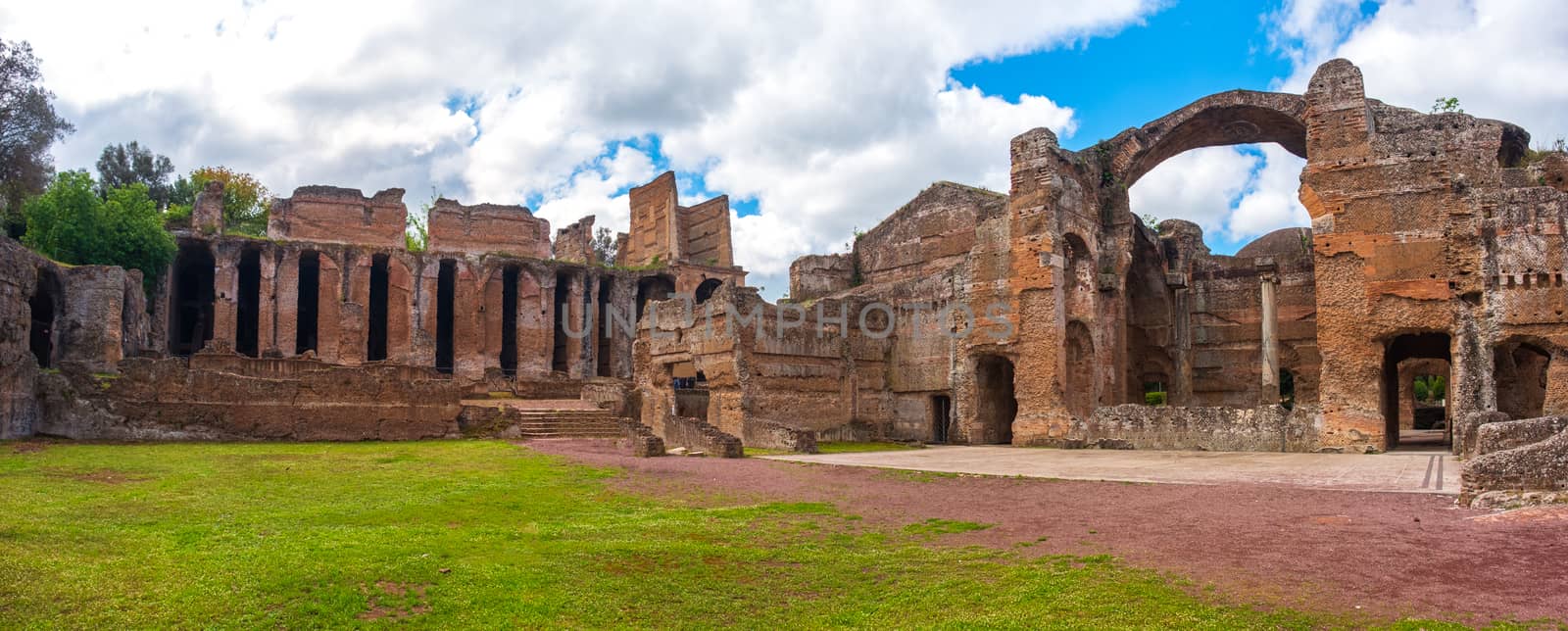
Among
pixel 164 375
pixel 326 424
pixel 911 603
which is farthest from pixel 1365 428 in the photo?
pixel 164 375

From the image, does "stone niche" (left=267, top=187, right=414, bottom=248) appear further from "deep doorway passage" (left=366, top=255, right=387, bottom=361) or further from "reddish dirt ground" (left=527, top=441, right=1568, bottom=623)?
"reddish dirt ground" (left=527, top=441, right=1568, bottom=623)

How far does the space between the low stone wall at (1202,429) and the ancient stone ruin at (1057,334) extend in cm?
5

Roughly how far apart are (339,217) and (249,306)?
18.5 feet

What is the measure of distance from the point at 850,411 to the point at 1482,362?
15107 millimetres

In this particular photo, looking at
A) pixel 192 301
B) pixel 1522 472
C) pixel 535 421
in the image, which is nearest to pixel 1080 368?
pixel 535 421

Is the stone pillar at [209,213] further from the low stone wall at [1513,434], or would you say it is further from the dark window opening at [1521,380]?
the dark window opening at [1521,380]

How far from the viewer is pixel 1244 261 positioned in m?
32.2

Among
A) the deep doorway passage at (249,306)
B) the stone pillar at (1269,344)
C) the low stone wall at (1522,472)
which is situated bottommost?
the low stone wall at (1522,472)

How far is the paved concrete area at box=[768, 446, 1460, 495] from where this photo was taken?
46.4 ft

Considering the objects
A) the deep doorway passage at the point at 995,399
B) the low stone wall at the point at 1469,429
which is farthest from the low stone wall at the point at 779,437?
the low stone wall at the point at 1469,429

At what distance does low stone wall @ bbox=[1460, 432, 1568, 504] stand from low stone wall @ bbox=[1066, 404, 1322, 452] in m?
12.2

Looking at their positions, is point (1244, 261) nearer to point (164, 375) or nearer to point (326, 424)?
point (326, 424)

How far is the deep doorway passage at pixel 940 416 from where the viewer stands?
3012cm

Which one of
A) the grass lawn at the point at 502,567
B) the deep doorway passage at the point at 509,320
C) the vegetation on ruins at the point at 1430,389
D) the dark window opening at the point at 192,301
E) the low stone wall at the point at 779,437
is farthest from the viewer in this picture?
the deep doorway passage at the point at 509,320
